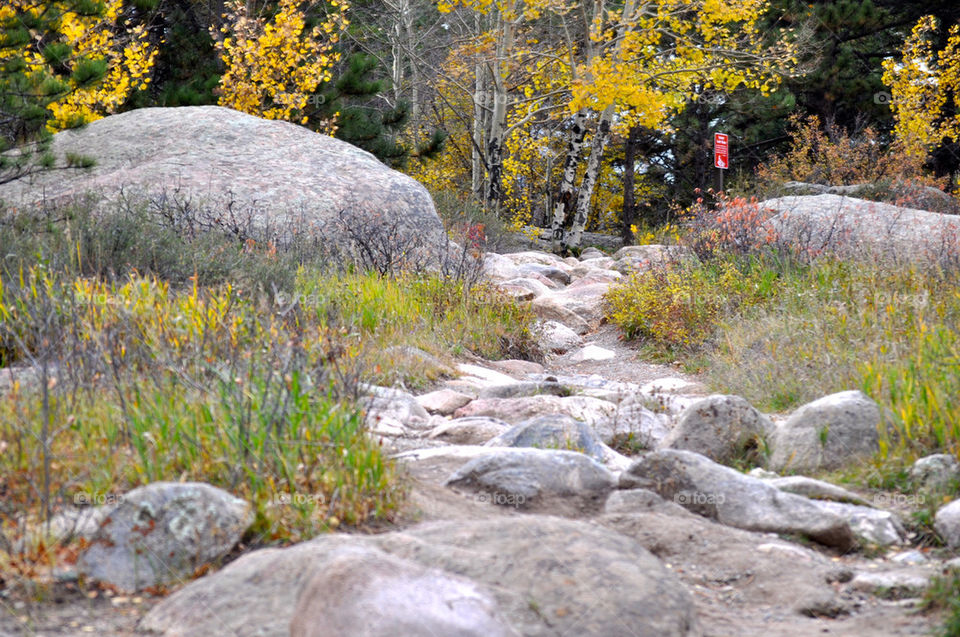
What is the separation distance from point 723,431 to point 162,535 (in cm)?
290

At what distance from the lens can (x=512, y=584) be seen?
2316 mm

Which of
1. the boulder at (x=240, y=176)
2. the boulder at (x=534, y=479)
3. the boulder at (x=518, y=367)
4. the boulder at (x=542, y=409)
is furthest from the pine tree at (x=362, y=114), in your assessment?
the boulder at (x=534, y=479)

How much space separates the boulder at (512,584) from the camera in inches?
85.4

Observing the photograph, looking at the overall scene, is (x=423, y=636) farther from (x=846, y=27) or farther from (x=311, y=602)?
(x=846, y=27)

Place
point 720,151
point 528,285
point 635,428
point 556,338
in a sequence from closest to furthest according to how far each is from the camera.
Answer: point 635,428 → point 556,338 → point 528,285 → point 720,151

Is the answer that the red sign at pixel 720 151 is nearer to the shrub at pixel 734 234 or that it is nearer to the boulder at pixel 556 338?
the shrub at pixel 734 234

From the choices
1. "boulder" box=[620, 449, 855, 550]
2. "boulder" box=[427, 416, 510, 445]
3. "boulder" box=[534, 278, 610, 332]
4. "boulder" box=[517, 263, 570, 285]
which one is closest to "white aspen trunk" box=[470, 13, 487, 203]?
"boulder" box=[517, 263, 570, 285]

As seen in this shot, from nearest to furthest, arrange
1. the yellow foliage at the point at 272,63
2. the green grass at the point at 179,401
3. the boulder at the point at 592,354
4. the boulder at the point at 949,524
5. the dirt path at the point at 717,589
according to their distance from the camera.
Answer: the dirt path at the point at 717,589 → the green grass at the point at 179,401 → the boulder at the point at 949,524 → the boulder at the point at 592,354 → the yellow foliage at the point at 272,63

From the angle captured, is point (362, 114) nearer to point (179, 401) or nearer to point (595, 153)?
point (595, 153)

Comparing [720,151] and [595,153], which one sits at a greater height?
[720,151]

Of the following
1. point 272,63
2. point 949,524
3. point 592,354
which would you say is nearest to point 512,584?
point 949,524

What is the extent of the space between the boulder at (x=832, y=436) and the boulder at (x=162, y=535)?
272 centimetres

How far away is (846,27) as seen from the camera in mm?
19625

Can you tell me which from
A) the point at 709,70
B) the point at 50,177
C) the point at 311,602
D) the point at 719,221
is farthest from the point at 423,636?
the point at 709,70
